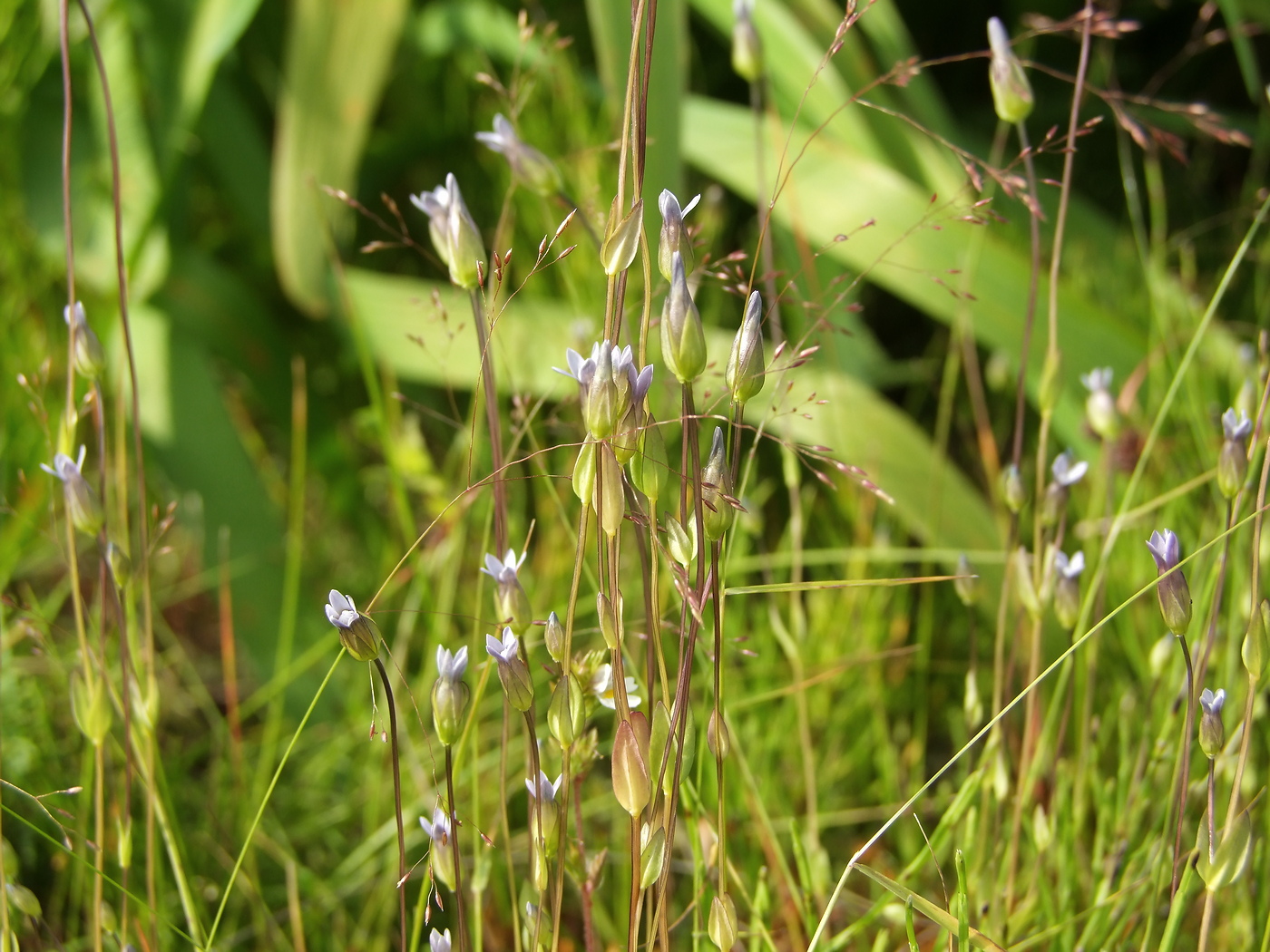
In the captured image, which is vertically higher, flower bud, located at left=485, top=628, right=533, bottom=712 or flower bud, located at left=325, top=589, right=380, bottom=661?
flower bud, located at left=325, top=589, right=380, bottom=661

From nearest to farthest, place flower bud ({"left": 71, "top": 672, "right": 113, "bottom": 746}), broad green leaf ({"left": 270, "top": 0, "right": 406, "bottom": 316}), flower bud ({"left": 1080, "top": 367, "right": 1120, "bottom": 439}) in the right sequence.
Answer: flower bud ({"left": 71, "top": 672, "right": 113, "bottom": 746}), flower bud ({"left": 1080, "top": 367, "right": 1120, "bottom": 439}), broad green leaf ({"left": 270, "top": 0, "right": 406, "bottom": 316})

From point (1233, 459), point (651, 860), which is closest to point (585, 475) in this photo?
point (651, 860)

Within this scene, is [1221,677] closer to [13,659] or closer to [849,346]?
[849,346]

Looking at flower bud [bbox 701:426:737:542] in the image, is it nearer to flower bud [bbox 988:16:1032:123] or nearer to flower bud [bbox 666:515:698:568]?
flower bud [bbox 666:515:698:568]

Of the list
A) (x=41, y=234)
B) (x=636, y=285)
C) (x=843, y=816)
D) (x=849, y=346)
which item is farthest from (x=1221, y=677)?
(x=41, y=234)

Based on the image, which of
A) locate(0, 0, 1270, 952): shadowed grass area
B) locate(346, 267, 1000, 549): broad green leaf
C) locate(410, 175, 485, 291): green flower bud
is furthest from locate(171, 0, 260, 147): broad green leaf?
locate(410, 175, 485, 291): green flower bud
